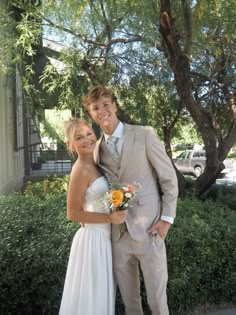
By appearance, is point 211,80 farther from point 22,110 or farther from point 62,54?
point 22,110

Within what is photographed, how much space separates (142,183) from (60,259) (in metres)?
1.24

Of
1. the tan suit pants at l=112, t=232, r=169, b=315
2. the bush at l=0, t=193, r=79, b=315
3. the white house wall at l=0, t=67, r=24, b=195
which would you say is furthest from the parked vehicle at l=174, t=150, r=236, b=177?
the tan suit pants at l=112, t=232, r=169, b=315

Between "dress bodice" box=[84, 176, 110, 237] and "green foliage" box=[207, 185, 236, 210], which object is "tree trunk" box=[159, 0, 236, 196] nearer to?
"green foliage" box=[207, 185, 236, 210]

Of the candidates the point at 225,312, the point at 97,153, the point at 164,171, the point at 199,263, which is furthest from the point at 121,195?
the point at 225,312

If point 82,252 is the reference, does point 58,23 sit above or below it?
above

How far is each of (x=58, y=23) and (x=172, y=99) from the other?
3277 millimetres

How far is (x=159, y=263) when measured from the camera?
3.17m

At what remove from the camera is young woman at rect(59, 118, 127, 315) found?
3104mm

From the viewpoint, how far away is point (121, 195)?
2.88 meters

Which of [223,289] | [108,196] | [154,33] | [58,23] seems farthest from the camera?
[58,23]

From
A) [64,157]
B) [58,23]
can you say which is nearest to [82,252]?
[58,23]

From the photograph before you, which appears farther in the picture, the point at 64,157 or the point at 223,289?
the point at 64,157

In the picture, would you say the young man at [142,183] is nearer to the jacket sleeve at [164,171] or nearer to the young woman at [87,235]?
the jacket sleeve at [164,171]

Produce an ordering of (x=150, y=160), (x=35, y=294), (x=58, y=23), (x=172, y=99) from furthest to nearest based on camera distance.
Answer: (x=172, y=99) < (x=58, y=23) < (x=35, y=294) < (x=150, y=160)
